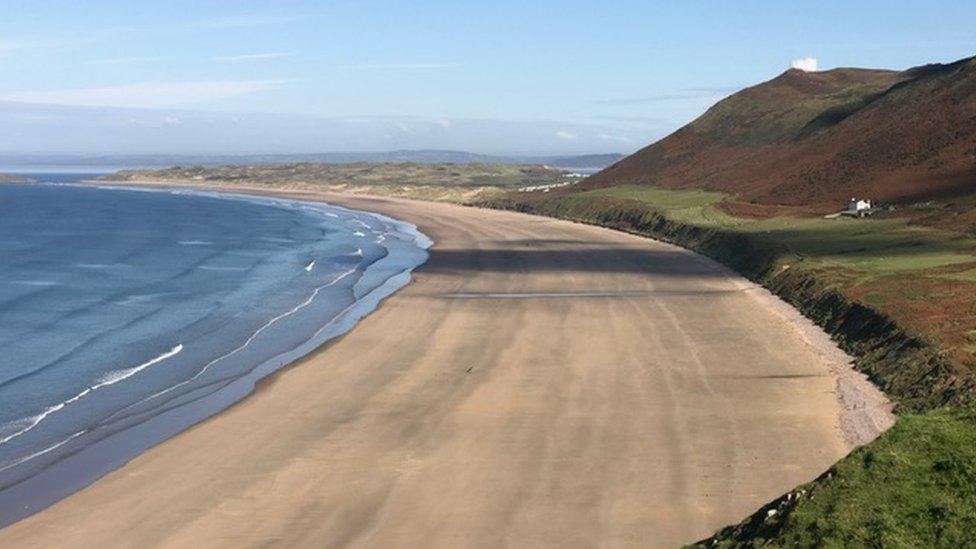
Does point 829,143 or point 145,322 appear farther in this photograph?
point 829,143

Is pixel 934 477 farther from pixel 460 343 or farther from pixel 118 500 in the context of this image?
pixel 460 343

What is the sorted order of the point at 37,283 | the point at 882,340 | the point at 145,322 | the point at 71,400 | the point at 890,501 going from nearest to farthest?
the point at 890,501, the point at 71,400, the point at 882,340, the point at 145,322, the point at 37,283

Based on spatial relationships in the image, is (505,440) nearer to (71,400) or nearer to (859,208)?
(71,400)

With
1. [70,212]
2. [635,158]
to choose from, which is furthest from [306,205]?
[635,158]

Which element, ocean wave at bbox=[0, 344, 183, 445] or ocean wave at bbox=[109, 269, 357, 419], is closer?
ocean wave at bbox=[0, 344, 183, 445]

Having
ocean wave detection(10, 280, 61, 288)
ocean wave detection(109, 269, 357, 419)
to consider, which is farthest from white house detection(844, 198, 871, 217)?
ocean wave detection(10, 280, 61, 288)

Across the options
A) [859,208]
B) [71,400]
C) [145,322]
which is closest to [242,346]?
[145,322]

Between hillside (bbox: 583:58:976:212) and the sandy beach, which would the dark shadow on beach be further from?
hillside (bbox: 583:58:976:212)
